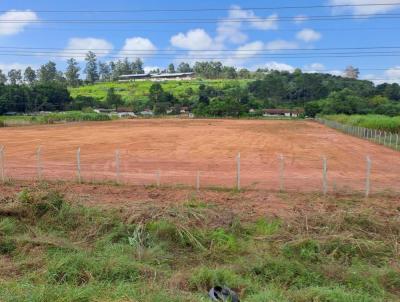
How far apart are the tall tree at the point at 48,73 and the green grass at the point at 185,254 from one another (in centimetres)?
18401

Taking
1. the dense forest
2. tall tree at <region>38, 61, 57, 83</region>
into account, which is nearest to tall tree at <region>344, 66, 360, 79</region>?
the dense forest

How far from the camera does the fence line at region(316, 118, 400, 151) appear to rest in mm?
38062

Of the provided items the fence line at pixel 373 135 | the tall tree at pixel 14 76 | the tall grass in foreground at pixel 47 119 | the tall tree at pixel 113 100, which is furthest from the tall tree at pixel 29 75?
the fence line at pixel 373 135

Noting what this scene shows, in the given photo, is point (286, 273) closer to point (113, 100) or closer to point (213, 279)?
point (213, 279)

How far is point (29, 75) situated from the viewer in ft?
598

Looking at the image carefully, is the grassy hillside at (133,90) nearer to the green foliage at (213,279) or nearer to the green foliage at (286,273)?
the green foliage at (286,273)

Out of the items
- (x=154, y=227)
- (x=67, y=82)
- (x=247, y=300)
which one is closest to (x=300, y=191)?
(x=154, y=227)

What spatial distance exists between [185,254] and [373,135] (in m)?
42.5

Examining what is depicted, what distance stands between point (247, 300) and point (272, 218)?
5476 millimetres

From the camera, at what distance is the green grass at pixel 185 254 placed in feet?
22.4

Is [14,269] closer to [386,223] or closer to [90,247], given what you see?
[90,247]

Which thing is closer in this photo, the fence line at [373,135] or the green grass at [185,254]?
the green grass at [185,254]

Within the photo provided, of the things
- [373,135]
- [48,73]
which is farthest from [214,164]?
[48,73]

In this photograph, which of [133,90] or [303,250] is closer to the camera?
[303,250]
